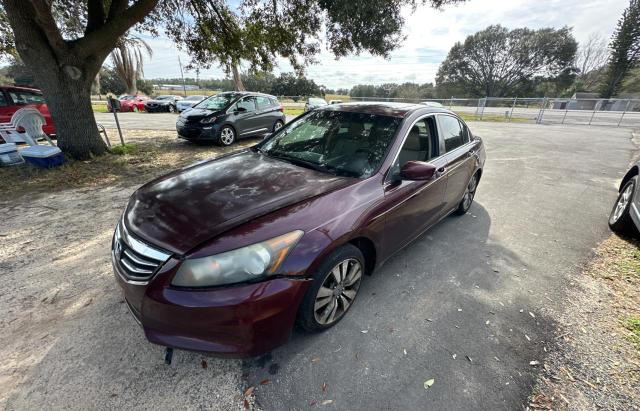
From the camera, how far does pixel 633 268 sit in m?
3.02

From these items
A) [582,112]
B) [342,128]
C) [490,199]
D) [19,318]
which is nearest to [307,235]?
[342,128]

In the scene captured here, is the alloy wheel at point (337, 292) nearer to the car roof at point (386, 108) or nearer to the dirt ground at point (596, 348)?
the dirt ground at point (596, 348)

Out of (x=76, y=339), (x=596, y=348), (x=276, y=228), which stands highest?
(x=276, y=228)

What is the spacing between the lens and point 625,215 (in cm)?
361

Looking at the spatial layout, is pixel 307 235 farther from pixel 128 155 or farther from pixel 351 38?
pixel 128 155

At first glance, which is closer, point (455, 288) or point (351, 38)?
point (455, 288)

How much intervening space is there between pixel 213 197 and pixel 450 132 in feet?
9.56

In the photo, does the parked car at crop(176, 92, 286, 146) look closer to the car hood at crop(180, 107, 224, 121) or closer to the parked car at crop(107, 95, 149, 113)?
the car hood at crop(180, 107, 224, 121)

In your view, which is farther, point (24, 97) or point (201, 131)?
point (24, 97)

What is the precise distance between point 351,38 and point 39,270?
24.4 ft

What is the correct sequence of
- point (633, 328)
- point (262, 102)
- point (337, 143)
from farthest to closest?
Result: 1. point (262, 102)
2. point (337, 143)
3. point (633, 328)

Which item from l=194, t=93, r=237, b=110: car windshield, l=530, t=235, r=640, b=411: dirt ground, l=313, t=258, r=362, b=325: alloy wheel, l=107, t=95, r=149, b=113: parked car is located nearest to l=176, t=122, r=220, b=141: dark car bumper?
l=194, t=93, r=237, b=110: car windshield

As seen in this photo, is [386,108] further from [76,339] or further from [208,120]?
[208,120]

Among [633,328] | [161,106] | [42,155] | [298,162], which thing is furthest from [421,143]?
[161,106]
